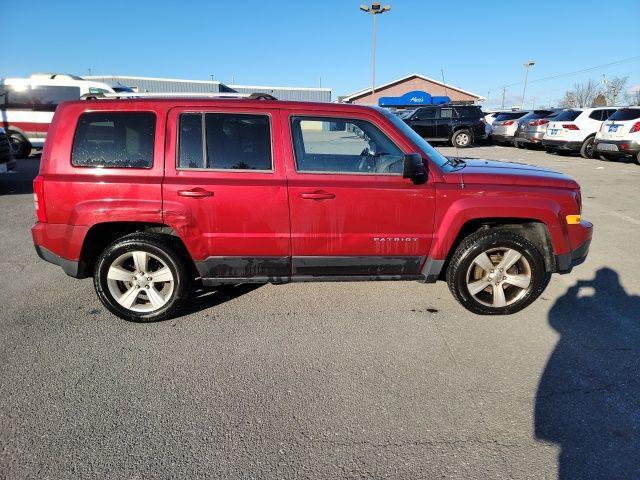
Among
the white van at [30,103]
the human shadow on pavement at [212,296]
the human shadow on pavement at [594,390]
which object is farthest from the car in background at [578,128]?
the white van at [30,103]

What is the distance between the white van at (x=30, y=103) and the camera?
13180 mm

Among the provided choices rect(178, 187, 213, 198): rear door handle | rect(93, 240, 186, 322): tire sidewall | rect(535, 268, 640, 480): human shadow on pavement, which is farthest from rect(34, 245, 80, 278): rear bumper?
rect(535, 268, 640, 480): human shadow on pavement

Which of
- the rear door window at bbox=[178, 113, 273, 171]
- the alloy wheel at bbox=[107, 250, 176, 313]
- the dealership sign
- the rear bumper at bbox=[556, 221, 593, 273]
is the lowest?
the alloy wheel at bbox=[107, 250, 176, 313]

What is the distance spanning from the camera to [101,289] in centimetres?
342

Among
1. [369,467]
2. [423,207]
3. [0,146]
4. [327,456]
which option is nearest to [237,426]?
[327,456]

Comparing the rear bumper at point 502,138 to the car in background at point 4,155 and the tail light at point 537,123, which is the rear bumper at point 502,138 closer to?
the tail light at point 537,123

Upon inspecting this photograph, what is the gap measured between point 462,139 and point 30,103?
17.2 metres

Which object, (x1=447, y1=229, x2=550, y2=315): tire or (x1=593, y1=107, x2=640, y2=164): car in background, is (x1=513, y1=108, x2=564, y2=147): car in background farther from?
(x1=447, y1=229, x2=550, y2=315): tire

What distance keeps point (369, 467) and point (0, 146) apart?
987cm

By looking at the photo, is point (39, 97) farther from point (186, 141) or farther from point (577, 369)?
point (577, 369)

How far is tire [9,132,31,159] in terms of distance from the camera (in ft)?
44.2

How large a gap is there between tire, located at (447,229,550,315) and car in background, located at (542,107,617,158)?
44.2 feet

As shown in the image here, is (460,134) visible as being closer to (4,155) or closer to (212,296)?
(4,155)

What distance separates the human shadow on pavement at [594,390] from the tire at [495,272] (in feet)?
1.15
